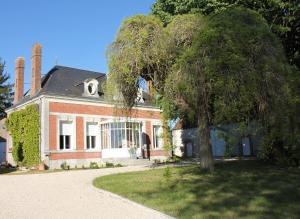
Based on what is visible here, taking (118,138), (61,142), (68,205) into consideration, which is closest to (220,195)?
(68,205)

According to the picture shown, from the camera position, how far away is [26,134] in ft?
85.1

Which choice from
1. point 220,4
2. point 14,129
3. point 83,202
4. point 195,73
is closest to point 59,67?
point 14,129

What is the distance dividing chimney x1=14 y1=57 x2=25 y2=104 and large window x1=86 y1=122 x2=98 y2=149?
6.63 metres

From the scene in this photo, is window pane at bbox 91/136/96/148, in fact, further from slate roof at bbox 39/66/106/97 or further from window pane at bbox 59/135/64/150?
slate roof at bbox 39/66/106/97

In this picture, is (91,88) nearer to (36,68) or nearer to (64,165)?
(36,68)

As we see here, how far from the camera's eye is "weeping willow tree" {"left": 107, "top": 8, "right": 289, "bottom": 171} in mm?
11711

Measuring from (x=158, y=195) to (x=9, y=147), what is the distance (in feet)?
77.3

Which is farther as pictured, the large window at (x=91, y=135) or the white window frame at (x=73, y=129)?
the large window at (x=91, y=135)

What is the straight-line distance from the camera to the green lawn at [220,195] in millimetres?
7188

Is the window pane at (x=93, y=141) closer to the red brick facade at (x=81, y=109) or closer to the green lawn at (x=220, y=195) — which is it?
the red brick facade at (x=81, y=109)

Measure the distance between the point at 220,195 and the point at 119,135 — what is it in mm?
19018

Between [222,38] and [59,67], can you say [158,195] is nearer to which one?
[222,38]

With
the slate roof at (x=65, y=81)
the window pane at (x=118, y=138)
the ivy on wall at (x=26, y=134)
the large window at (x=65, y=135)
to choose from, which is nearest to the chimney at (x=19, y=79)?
the ivy on wall at (x=26, y=134)

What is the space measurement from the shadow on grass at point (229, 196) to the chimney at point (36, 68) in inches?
695
